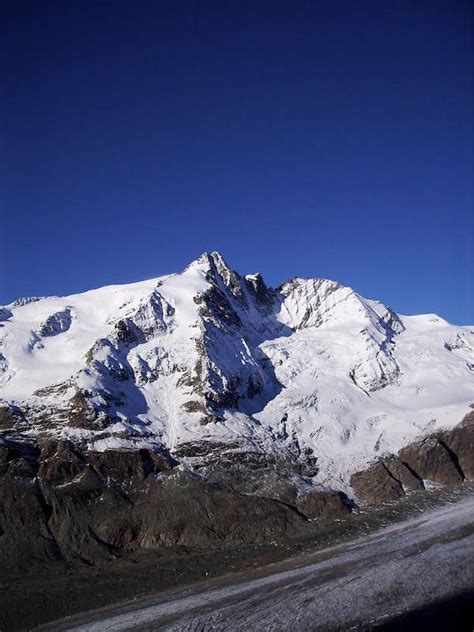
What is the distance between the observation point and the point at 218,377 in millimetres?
130250

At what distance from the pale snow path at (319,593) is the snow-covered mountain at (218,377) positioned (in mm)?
35145

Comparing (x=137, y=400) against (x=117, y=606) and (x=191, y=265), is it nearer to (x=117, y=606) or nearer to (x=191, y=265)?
(x=117, y=606)

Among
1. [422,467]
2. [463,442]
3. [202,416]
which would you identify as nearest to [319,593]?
[202,416]

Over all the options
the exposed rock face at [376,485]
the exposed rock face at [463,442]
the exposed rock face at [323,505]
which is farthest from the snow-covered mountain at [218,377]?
the exposed rock face at [323,505]

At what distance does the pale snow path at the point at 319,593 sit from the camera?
58.3 metres

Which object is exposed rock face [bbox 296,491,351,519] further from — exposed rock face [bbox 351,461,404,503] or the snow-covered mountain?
the snow-covered mountain

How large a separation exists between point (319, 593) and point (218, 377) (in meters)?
70.3

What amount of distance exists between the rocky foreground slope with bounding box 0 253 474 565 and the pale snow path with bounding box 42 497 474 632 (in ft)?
59.7

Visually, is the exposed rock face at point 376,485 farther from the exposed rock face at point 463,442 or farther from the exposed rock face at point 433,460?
the exposed rock face at point 463,442

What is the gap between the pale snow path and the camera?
5828 centimetres

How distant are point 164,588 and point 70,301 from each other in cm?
10834

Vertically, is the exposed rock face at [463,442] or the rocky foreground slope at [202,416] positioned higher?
the rocky foreground slope at [202,416]

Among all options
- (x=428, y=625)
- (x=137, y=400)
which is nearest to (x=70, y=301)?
(x=137, y=400)

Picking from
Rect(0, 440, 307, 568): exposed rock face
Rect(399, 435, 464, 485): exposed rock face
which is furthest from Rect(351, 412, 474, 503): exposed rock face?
Rect(0, 440, 307, 568): exposed rock face
